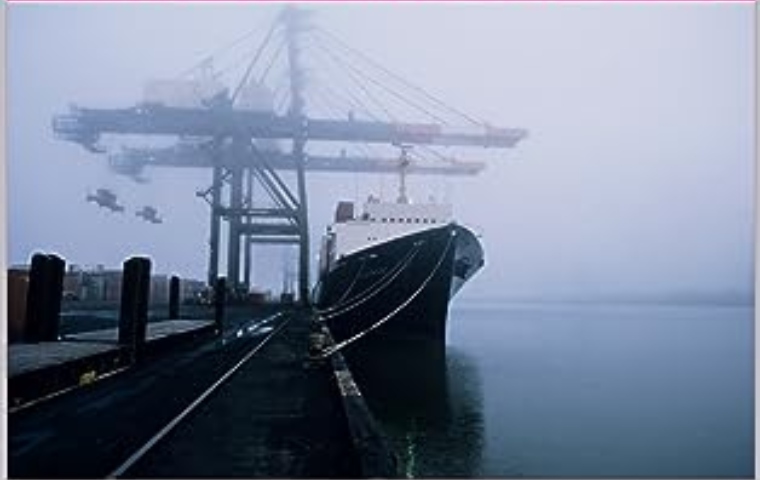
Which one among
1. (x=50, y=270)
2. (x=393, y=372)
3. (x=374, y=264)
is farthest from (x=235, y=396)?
(x=374, y=264)

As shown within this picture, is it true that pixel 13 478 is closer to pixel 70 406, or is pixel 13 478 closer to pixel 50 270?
pixel 70 406

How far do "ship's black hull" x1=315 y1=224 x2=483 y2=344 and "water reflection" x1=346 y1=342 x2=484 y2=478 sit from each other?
773 millimetres

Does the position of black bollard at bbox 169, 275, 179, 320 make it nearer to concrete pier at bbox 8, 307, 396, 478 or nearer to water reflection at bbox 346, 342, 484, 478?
water reflection at bbox 346, 342, 484, 478

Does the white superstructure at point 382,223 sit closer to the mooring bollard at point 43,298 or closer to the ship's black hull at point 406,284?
the ship's black hull at point 406,284

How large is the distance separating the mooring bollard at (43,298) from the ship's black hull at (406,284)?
Answer: 36.4ft

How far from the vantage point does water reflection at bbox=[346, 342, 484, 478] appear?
37.2 feet

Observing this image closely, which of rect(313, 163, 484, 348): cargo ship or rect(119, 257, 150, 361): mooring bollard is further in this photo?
rect(313, 163, 484, 348): cargo ship

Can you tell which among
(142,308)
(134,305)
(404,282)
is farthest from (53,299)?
(404,282)

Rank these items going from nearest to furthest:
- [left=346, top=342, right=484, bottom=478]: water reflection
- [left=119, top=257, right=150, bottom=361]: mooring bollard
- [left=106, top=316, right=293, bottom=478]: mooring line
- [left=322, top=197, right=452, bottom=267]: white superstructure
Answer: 1. [left=106, top=316, right=293, bottom=478]: mooring line
2. [left=346, top=342, right=484, bottom=478]: water reflection
3. [left=119, top=257, right=150, bottom=361]: mooring bollard
4. [left=322, top=197, right=452, bottom=267]: white superstructure

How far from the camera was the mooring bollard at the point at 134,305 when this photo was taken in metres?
13.5

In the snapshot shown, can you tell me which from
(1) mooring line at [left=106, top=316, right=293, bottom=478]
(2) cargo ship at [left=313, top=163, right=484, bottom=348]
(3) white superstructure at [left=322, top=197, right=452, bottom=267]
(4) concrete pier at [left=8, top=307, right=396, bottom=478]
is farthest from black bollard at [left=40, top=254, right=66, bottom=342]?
(3) white superstructure at [left=322, top=197, right=452, bottom=267]

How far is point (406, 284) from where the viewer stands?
25.1m

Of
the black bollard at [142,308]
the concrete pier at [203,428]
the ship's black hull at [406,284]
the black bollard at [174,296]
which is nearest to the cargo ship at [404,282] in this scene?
the ship's black hull at [406,284]

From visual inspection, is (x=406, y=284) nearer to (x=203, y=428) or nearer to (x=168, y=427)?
(x=203, y=428)
